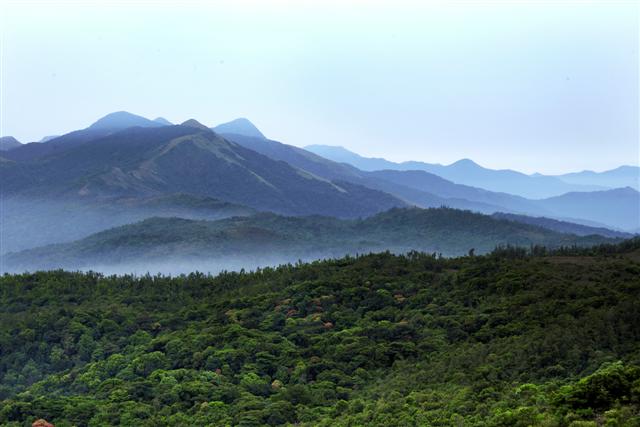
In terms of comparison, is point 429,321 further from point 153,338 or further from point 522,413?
point 522,413

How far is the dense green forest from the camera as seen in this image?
4772cm

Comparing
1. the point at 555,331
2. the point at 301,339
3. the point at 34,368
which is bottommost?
the point at 34,368

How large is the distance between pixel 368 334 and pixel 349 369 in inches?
322

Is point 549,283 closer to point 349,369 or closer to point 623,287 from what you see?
point 623,287

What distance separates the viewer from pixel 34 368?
82125 mm

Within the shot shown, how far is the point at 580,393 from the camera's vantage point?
1444 inches

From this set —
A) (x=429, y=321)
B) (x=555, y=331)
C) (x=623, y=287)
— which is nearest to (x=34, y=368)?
(x=429, y=321)

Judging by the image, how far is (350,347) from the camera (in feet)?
230

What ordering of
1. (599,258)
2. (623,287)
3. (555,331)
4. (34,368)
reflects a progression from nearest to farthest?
(555,331) → (623,287) → (34,368) → (599,258)

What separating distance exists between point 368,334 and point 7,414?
3264 cm

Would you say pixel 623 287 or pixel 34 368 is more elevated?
pixel 623 287

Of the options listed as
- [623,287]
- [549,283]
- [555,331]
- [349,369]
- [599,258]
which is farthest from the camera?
[599,258]

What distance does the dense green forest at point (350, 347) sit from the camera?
157 ft

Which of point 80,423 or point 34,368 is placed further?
point 34,368
